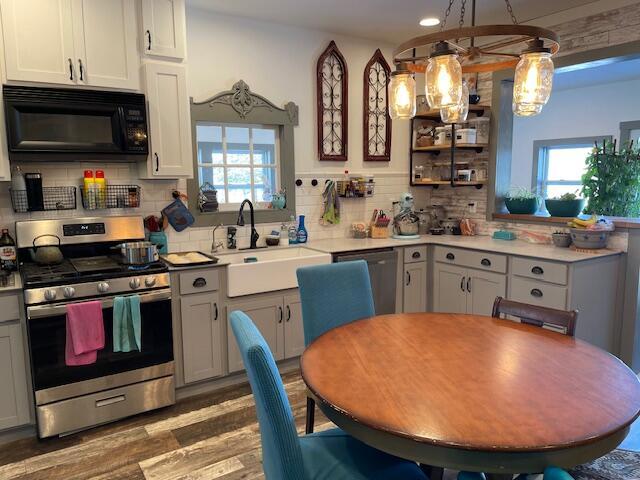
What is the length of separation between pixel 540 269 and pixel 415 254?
108 cm

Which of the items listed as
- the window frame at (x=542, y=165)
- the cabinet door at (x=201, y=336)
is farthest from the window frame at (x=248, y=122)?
the window frame at (x=542, y=165)

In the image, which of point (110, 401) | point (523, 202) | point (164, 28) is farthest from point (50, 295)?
point (523, 202)

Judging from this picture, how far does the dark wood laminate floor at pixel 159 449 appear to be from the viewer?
232 cm

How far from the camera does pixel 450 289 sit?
394cm

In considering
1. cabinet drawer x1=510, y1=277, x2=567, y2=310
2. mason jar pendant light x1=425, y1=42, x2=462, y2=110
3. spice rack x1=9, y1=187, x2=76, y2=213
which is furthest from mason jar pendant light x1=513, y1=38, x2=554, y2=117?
spice rack x1=9, y1=187, x2=76, y2=213

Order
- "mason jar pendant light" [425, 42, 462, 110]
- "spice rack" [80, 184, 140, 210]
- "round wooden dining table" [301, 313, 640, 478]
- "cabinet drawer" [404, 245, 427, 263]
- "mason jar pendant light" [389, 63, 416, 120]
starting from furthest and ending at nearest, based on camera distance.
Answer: "cabinet drawer" [404, 245, 427, 263]
"spice rack" [80, 184, 140, 210]
"mason jar pendant light" [389, 63, 416, 120]
"mason jar pendant light" [425, 42, 462, 110]
"round wooden dining table" [301, 313, 640, 478]

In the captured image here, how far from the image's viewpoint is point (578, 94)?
616 centimetres

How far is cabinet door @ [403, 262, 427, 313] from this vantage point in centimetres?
403

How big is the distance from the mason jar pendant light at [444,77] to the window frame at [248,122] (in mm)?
2220

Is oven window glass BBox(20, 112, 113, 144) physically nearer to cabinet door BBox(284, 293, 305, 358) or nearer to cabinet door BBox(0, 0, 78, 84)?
cabinet door BBox(0, 0, 78, 84)

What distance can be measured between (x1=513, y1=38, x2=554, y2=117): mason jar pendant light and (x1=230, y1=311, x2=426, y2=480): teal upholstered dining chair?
1365 millimetres

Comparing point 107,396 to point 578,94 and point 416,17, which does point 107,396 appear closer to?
point 416,17

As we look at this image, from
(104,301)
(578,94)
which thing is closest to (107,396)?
(104,301)

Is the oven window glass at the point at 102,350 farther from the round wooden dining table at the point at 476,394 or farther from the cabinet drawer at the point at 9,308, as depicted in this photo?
the round wooden dining table at the point at 476,394
